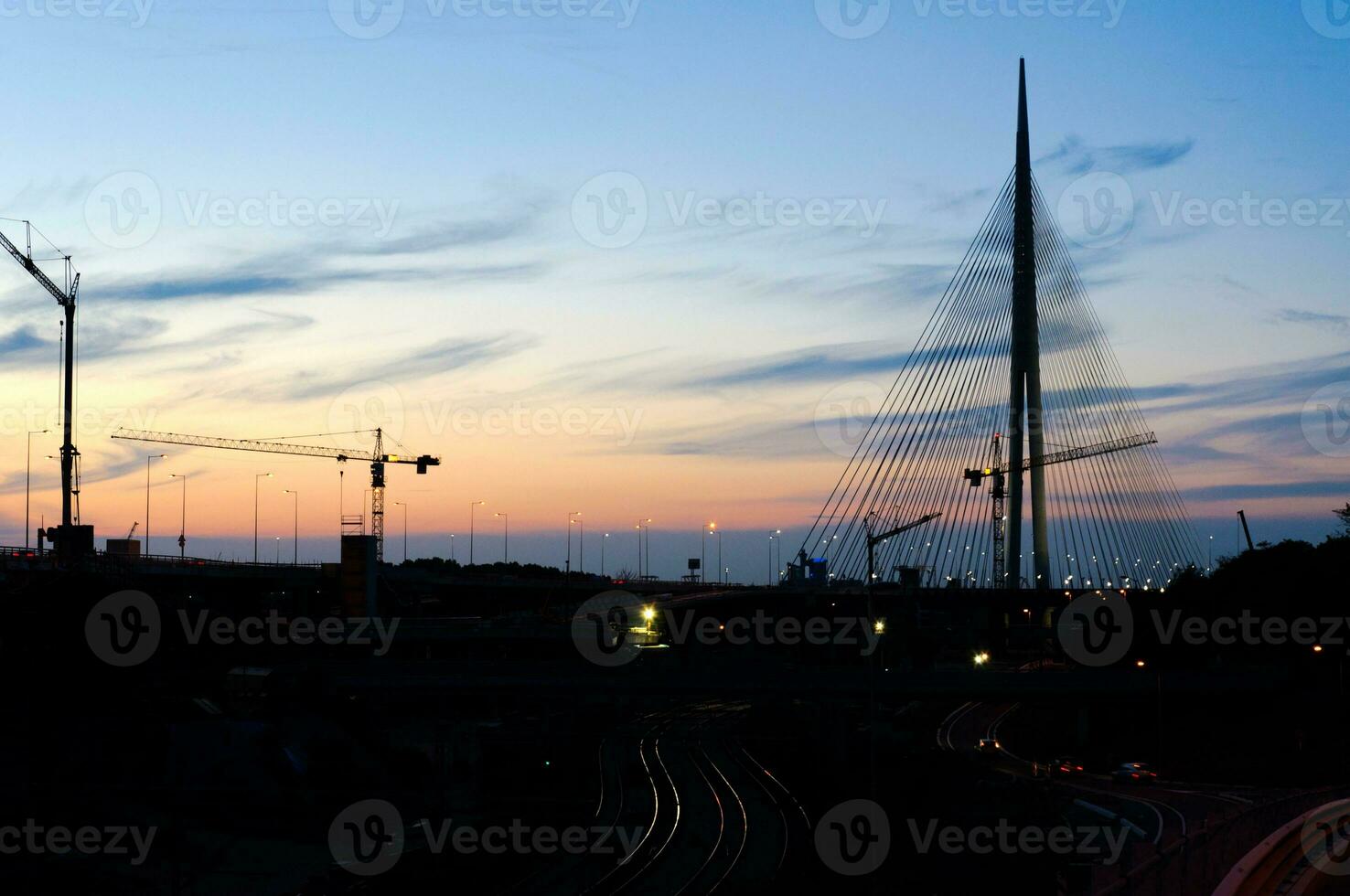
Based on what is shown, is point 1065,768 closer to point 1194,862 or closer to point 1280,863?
point 1280,863

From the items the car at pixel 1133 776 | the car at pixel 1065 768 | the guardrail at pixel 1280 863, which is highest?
the guardrail at pixel 1280 863

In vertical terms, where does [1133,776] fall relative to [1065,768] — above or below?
above

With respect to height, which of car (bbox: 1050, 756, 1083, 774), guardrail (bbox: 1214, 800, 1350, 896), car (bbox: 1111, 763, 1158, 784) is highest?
guardrail (bbox: 1214, 800, 1350, 896)

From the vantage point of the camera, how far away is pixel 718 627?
102 metres

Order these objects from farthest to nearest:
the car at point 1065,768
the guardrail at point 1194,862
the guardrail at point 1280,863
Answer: the car at point 1065,768 < the guardrail at point 1280,863 < the guardrail at point 1194,862

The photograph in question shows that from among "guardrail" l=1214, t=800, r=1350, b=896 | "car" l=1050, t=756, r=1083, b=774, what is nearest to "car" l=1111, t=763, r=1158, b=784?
"car" l=1050, t=756, r=1083, b=774

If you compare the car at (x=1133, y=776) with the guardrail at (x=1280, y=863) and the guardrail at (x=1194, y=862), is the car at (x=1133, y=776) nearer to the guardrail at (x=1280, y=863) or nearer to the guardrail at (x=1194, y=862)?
the guardrail at (x=1194, y=862)

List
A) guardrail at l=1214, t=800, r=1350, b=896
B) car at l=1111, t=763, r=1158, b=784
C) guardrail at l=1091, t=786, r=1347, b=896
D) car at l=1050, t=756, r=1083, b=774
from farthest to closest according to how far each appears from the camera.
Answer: car at l=1050, t=756, r=1083, b=774 < car at l=1111, t=763, r=1158, b=784 < guardrail at l=1214, t=800, r=1350, b=896 < guardrail at l=1091, t=786, r=1347, b=896

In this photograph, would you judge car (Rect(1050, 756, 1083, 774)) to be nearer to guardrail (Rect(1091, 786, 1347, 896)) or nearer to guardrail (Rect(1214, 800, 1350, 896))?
guardrail (Rect(1091, 786, 1347, 896))

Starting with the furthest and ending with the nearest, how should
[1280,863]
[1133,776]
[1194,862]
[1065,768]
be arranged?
[1065,768] < [1133,776] < [1280,863] < [1194,862]

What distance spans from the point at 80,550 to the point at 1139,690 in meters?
60.8

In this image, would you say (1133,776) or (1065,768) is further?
(1065,768)

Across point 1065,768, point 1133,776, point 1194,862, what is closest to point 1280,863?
point 1194,862

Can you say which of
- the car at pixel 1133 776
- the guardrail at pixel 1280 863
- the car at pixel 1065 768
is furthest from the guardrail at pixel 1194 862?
the car at pixel 1065 768
